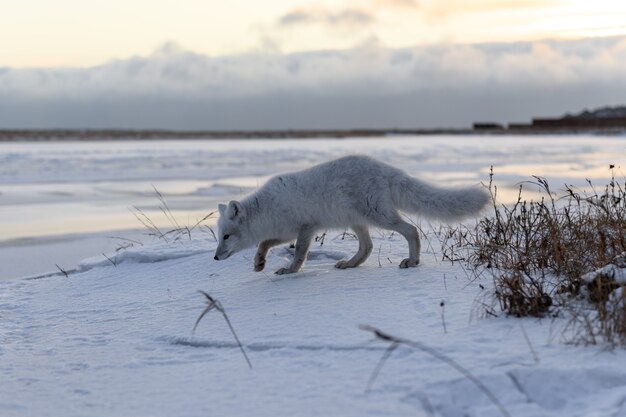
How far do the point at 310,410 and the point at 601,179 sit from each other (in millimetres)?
12351

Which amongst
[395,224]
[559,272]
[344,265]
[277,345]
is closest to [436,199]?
[395,224]

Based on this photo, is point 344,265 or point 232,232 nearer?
point 344,265

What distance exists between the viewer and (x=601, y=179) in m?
13.6

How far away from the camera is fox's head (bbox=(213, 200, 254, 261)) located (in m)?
5.29

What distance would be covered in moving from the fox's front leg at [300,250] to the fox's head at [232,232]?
0.37 m

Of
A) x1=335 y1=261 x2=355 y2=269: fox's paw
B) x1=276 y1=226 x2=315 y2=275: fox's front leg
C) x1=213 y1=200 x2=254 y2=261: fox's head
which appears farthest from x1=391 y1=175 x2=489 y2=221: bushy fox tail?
x1=213 y1=200 x2=254 y2=261: fox's head

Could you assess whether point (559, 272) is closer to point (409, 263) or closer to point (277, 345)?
point (409, 263)

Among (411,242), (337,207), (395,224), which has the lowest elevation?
(411,242)

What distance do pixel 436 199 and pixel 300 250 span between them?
1063mm

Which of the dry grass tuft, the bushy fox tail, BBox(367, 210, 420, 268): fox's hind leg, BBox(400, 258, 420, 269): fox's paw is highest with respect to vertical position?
the bushy fox tail

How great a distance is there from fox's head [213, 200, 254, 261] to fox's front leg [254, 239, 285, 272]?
0.30 ft

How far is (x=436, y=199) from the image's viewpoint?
16.2ft

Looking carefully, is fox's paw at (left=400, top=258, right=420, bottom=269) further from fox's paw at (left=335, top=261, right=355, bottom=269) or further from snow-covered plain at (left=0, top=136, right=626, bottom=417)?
fox's paw at (left=335, top=261, right=355, bottom=269)

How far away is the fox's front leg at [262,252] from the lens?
17.6 ft
